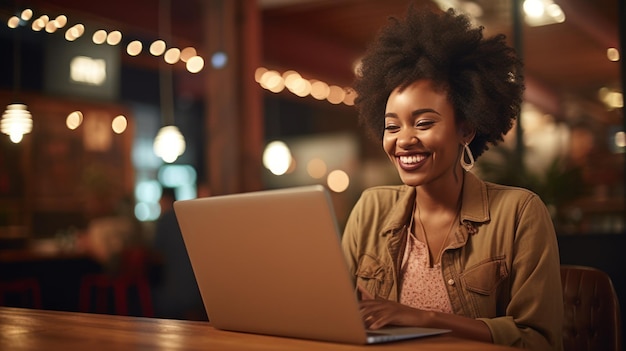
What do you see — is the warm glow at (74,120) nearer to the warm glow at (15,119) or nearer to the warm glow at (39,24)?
the warm glow at (39,24)

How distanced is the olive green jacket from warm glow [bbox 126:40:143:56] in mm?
6602

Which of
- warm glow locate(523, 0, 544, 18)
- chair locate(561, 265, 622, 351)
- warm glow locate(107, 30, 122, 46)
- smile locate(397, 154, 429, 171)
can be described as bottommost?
chair locate(561, 265, 622, 351)

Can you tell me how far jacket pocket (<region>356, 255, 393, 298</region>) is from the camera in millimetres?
1922

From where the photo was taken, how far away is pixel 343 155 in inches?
471

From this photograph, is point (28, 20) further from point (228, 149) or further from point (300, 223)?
point (300, 223)

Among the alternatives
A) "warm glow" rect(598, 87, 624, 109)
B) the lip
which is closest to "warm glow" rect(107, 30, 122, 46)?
"warm glow" rect(598, 87, 624, 109)

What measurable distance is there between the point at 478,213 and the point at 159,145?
472cm

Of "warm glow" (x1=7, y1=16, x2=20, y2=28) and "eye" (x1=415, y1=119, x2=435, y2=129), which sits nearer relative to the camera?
"eye" (x1=415, y1=119, x2=435, y2=129)

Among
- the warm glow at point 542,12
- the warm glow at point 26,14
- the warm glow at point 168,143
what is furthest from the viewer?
the warm glow at point 168,143

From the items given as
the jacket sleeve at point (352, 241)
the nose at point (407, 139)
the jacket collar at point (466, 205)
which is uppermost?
the nose at point (407, 139)

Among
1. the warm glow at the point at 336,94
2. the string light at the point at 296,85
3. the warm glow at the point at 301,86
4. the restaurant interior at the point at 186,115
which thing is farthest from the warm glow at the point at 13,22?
the warm glow at the point at 336,94

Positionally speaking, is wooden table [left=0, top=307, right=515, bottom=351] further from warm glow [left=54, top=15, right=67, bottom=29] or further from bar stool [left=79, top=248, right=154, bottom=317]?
bar stool [left=79, top=248, right=154, bottom=317]

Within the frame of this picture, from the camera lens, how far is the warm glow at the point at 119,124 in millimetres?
9035

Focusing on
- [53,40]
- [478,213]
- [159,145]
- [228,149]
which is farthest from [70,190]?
[478,213]
